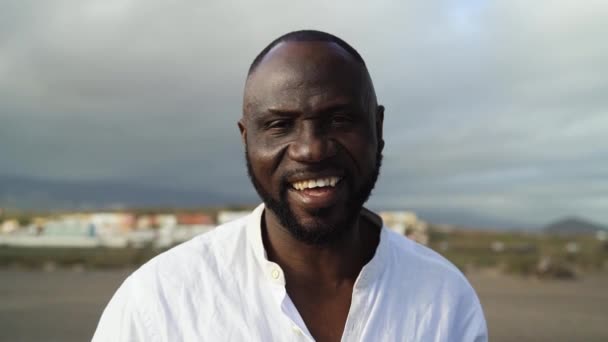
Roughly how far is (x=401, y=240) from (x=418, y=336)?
0.57 m

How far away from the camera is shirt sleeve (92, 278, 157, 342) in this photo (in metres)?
2.22

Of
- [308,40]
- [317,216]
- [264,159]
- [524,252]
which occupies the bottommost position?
[524,252]

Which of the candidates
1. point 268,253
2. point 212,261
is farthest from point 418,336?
point 212,261

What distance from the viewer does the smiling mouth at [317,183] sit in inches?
94.7

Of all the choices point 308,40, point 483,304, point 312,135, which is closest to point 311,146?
point 312,135

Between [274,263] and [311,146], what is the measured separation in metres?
0.54

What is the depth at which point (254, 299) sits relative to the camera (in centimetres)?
238

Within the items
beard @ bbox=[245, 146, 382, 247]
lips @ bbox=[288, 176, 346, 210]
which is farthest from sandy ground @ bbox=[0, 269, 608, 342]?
lips @ bbox=[288, 176, 346, 210]

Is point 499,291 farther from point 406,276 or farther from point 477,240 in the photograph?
point 406,276

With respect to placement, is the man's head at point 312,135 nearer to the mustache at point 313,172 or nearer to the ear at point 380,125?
the mustache at point 313,172

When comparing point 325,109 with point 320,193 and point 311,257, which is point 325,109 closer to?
point 320,193

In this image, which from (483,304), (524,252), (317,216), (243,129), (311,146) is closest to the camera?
(311,146)

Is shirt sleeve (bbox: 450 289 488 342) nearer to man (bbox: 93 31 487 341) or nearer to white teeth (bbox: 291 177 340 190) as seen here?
man (bbox: 93 31 487 341)

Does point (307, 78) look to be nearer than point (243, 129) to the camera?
Yes
